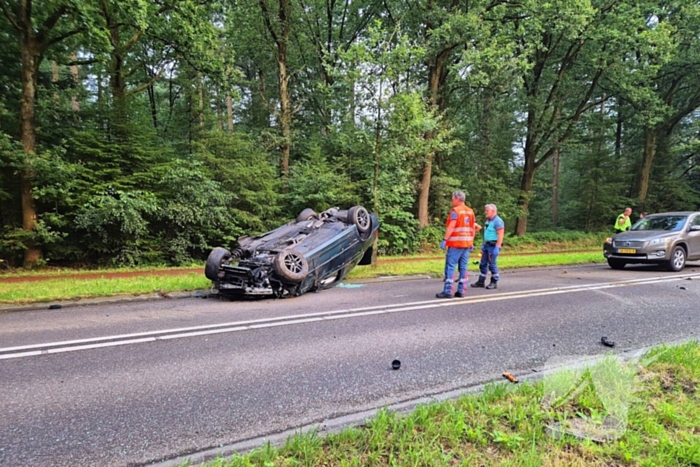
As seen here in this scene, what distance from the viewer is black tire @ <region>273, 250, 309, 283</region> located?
623cm

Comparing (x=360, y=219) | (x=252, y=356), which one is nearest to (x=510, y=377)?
(x=252, y=356)

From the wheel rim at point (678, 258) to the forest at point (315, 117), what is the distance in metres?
7.16

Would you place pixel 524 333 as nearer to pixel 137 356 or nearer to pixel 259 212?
pixel 137 356

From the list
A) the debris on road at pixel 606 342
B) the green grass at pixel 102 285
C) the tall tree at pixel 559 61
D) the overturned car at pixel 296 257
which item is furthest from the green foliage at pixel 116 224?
the tall tree at pixel 559 61

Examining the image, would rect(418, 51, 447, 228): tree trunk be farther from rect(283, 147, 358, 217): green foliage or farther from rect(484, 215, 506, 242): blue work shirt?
rect(484, 215, 506, 242): blue work shirt

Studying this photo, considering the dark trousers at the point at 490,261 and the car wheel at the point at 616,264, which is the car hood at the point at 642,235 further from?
the dark trousers at the point at 490,261

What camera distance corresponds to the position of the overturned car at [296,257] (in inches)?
249

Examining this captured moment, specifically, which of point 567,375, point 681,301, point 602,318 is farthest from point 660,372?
point 681,301

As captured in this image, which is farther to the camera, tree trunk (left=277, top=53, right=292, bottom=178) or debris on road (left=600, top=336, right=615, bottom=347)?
tree trunk (left=277, top=53, right=292, bottom=178)

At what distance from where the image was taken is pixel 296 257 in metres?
6.50

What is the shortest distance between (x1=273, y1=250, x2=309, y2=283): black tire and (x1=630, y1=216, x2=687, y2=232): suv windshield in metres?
10.6

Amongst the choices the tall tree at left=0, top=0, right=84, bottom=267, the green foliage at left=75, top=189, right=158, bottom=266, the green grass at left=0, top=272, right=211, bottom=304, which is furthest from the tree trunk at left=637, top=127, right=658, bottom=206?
the tall tree at left=0, top=0, right=84, bottom=267

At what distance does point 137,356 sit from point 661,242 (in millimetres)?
12403

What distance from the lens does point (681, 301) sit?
6402mm
